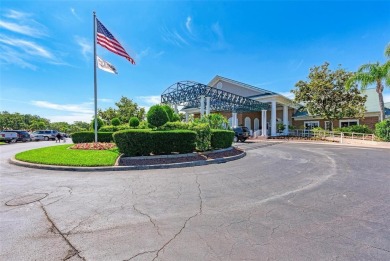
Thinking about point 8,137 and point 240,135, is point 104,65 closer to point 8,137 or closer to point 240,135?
point 240,135

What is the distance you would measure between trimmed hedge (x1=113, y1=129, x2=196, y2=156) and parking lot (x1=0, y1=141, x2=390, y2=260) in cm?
317

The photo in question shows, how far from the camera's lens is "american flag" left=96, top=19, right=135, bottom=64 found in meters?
14.0

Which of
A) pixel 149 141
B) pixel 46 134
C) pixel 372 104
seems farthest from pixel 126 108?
pixel 372 104

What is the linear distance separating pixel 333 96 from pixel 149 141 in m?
25.6

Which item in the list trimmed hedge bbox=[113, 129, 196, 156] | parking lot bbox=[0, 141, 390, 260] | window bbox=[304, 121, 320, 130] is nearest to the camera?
parking lot bbox=[0, 141, 390, 260]

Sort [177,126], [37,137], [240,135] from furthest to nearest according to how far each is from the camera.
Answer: [37,137]
[240,135]
[177,126]

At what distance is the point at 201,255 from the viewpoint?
2807 mm

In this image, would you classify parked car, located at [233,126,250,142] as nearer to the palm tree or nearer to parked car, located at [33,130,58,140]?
the palm tree

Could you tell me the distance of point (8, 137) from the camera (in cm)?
2758

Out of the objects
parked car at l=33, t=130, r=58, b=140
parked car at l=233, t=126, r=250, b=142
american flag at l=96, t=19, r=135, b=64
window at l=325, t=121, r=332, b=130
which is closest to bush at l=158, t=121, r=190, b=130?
american flag at l=96, t=19, r=135, b=64

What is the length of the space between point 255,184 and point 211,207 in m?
2.27

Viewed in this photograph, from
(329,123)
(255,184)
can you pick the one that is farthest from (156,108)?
(329,123)

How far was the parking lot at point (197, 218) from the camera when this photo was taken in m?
2.92

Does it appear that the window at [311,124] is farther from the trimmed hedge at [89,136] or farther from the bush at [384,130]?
the trimmed hedge at [89,136]
